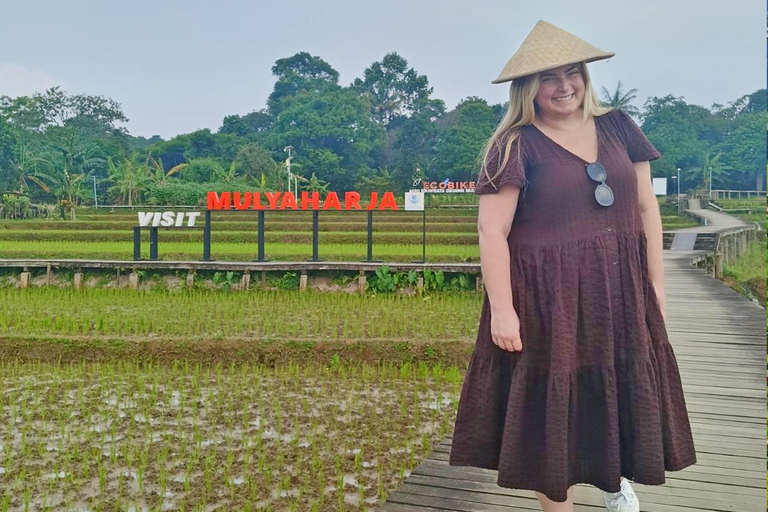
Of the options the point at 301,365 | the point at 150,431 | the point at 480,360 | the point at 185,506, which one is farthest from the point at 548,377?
the point at 301,365

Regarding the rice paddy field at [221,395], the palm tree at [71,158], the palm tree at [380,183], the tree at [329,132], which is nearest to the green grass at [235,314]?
the rice paddy field at [221,395]

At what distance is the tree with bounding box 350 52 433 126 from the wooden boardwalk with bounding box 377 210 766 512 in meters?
43.4

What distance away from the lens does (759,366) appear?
421 centimetres

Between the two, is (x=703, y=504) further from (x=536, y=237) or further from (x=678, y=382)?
(x=536, y=237)

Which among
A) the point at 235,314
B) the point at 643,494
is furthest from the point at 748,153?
the point at 643,494

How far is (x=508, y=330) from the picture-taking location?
1681 mm

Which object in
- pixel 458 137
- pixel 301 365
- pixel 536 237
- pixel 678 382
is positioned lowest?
pixel 301 365

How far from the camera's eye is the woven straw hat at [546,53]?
1708mm

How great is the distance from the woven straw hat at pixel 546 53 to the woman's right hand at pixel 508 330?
577 millimetres

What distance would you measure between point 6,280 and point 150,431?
701cm

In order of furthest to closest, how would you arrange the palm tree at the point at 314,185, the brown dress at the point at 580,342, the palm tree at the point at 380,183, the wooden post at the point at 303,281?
the palm tree at the point at 314,185, the palm tree at the point at 380,183, the wooden post at the point at 303,281, the brown dress at the point at 580,342

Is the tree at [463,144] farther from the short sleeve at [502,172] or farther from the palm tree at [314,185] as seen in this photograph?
the short sleeve at [502,172]

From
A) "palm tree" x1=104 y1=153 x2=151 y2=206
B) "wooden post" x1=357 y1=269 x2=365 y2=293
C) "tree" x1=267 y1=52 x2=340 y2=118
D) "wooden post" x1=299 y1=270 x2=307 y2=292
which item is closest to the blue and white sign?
"wooden post" x1=357 y1=269 x2=365 y2=293

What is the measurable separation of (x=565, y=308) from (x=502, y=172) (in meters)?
0.35
